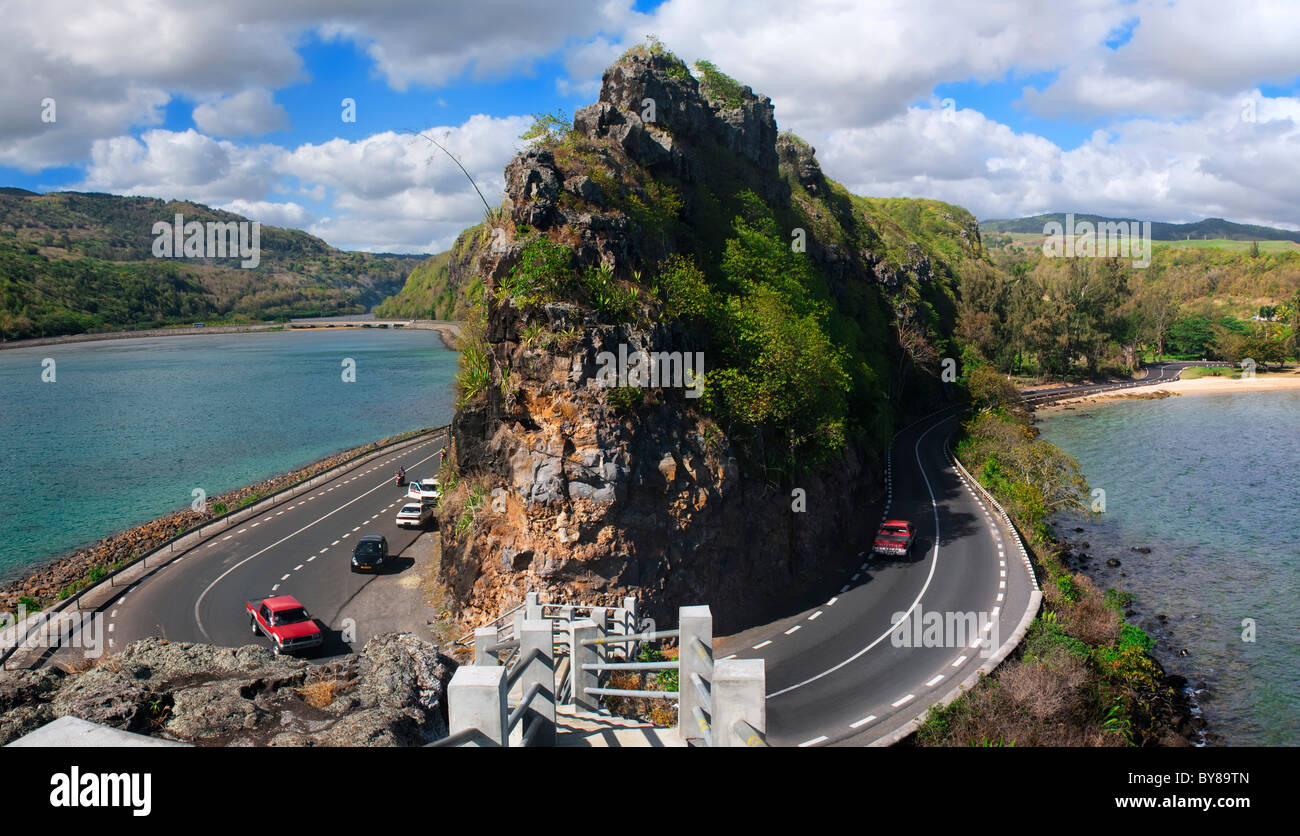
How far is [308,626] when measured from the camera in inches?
985

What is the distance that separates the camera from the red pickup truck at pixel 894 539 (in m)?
32.6

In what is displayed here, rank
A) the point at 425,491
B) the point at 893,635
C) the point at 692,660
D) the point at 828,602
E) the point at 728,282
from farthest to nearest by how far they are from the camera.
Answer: the point at 425,491 < the point at 728,282 < the point at 828,602 < the point at 893,635 < the point at 692,660

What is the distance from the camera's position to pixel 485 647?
9.81 m

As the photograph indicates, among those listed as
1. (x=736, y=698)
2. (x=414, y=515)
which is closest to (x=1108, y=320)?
(x=414, y=515)

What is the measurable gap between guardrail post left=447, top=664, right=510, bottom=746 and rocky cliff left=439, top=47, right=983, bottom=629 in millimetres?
18480

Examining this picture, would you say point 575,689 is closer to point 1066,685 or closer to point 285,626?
point 1066,685

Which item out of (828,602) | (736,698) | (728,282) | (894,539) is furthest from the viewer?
(728,282)

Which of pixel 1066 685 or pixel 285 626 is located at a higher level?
pixel 285 626

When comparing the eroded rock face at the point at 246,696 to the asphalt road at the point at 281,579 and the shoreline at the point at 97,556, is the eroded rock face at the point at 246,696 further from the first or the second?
the shoreline at the point at 97,556

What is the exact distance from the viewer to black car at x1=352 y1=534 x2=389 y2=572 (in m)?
32.7

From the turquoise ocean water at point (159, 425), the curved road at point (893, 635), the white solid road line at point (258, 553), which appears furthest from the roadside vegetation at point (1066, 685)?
the turquoise ocean water at point (159, 425)

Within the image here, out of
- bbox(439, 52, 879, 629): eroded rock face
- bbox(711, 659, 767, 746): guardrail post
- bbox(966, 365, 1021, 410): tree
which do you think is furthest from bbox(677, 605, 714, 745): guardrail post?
bbox(966, 365, 1021, 410): tree

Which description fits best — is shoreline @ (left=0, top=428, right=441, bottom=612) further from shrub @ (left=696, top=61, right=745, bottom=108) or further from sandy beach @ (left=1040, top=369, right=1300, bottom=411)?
sandy beach @ (left=1040, top=369, right=1300, bottom=411)

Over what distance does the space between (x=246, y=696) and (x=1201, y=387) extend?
122040 millimetres
